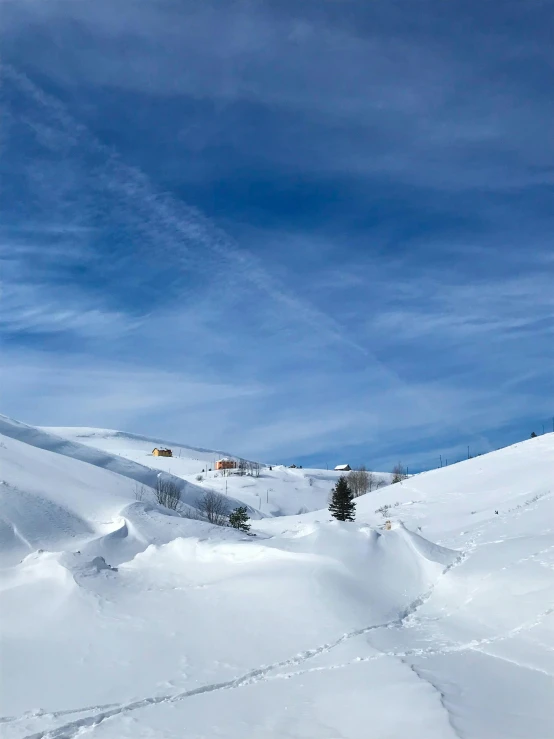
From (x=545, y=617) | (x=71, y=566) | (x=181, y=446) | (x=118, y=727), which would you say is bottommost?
(x=118, y=727)

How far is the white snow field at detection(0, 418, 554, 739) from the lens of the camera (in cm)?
876

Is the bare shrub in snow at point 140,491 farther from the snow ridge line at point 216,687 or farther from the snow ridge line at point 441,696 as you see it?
the snow ridge line at point 441,696

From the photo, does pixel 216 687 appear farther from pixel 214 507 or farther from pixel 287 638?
pixel 214 507

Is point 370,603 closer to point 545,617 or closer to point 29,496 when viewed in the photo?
point 545,617

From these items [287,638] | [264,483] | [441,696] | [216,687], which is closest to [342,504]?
[287,638]

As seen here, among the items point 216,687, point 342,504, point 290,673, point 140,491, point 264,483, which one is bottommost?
point 216,687

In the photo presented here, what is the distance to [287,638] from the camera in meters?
12.5

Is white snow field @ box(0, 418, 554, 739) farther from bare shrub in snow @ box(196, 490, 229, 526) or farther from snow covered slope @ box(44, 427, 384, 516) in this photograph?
snow covered slope @ box(44, 427, 384, 516)

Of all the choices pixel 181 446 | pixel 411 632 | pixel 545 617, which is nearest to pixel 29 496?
pixel 411 632

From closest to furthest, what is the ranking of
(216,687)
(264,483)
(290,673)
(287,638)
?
(216,687) → (290,673) → (287,638) → (264,483)

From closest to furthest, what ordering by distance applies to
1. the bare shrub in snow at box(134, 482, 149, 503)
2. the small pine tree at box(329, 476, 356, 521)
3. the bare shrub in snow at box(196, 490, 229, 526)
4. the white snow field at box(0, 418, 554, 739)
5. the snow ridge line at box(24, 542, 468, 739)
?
the snow ridge line at box(24, 542, 468, 739) < the white snow field at box(0, 418, 554, 739) < the small pine tree at box(329, 476, 356, 521) < the bare shrub in snow at box(134, 482, 149, 503) < the bare shrub in snow at box(196, 490, 229, 526)

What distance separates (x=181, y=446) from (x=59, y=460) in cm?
15584

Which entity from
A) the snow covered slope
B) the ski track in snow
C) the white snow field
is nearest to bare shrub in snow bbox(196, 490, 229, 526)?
the snow covered slope

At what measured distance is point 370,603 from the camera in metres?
14.9
